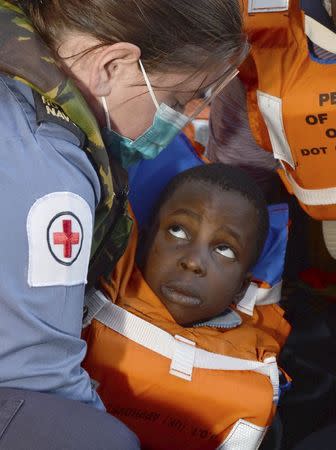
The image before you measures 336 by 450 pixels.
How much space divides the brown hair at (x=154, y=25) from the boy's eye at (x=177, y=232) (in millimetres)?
594

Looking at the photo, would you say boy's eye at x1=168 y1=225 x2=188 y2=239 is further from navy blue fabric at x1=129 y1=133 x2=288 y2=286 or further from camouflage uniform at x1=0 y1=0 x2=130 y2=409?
camouflage uniform at x1=0 y1=0 x2=130 y2=409

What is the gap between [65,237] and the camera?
1.19m

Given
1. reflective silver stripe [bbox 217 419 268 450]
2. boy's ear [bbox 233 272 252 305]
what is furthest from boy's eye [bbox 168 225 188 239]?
reflective silver stripe [bbox 217 419 268 450]

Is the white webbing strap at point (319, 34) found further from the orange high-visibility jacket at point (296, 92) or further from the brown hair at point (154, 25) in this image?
the brown hair at point (154, 25)

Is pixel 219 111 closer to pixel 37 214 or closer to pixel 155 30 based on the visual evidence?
pixel 155 30

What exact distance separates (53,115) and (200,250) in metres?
0.76

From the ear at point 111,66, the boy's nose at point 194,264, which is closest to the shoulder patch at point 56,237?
the ear at point 111,66

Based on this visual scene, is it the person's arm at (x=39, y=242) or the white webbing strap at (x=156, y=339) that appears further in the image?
the white webbing strap at (x=156, y=339)

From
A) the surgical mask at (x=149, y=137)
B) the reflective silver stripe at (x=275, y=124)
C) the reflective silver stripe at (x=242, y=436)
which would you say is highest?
the surgical mask at (x=149, y=137)

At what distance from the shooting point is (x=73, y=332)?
4.23ft

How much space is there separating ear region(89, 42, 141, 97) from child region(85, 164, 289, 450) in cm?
57

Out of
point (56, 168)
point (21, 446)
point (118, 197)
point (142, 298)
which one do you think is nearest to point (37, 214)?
point (56, 168)

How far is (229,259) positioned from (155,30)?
76 cm

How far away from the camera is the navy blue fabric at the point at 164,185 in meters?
2.14
